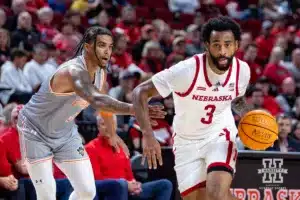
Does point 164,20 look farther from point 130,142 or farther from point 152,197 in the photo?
point 152,197

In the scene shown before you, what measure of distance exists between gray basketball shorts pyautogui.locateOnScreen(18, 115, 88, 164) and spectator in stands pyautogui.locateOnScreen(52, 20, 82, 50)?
17.7ft

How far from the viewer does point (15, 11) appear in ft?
42.1

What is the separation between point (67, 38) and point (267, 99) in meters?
3.17

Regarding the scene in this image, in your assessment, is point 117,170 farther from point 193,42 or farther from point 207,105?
point 193,42

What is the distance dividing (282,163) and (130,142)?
6.89 ft

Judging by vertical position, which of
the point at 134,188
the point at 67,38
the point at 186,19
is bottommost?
the point at 134,188

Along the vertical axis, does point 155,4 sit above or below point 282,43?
above

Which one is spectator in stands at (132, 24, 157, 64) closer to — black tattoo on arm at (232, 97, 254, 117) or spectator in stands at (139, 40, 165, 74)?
spectator in stands at (139, 40, 165, 74)

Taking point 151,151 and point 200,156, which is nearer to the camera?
point 151,151

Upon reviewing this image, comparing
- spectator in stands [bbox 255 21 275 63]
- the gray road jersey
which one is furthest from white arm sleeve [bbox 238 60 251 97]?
spectator in stands [bbox 255 21 275 63]

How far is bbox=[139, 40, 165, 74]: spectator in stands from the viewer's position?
1258 centimetres

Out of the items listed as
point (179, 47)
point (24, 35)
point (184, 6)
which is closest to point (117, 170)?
point (24, 35)

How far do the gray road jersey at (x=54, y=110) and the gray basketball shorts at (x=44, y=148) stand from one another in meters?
0.05

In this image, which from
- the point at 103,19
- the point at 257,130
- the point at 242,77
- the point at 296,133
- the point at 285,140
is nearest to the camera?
the point at 242,77
